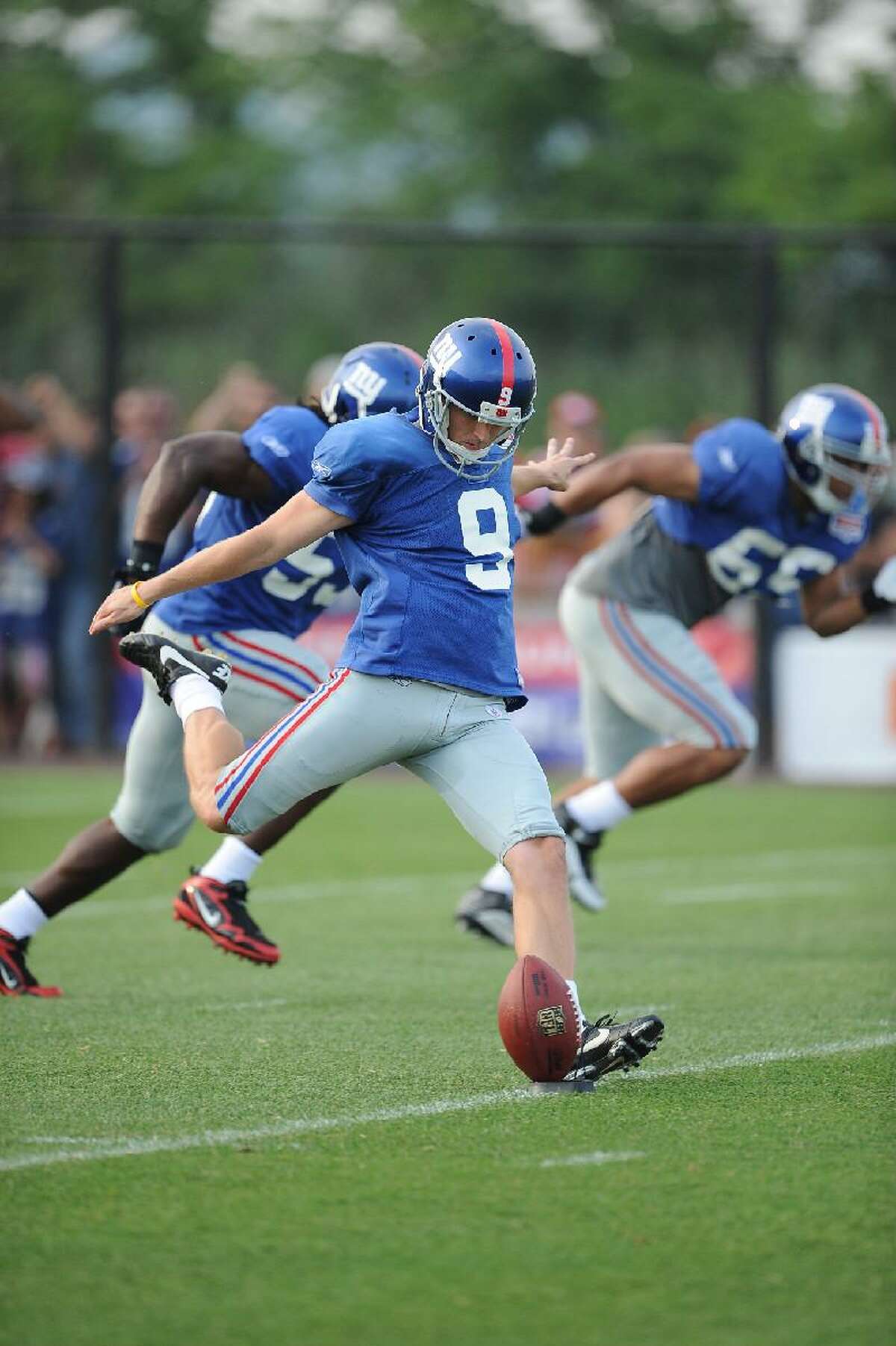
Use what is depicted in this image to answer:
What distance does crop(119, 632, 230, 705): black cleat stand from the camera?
5.23 metres

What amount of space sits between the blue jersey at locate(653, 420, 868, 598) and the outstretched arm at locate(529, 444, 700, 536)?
56 mm

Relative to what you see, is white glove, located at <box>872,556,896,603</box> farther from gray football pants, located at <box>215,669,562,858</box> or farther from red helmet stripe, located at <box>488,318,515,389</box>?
red helmet stripe, located at <box>488,318,515,389</box>

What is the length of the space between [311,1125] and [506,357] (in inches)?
67.6

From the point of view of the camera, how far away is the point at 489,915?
22.7 feet

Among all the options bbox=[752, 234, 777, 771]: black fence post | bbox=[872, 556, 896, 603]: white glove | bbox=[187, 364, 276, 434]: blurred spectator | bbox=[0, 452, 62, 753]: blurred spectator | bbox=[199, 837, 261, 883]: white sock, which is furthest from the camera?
bbox=[752, 234, 777, 771]: black fence post

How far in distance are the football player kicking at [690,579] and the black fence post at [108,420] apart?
6371 mm

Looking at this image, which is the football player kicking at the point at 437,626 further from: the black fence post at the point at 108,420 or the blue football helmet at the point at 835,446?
the black fence post at the point at 108,420

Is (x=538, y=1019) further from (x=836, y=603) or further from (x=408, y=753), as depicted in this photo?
(x=836, y=603)

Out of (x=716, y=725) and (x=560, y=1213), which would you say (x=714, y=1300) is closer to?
(x=560, y=1213)

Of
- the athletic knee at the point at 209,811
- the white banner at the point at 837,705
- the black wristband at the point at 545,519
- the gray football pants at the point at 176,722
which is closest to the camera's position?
the athletic knee at the point at 209,811

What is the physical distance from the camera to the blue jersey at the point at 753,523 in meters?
6.98

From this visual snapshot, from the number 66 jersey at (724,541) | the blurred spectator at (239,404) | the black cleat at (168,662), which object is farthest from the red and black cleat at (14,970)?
the blurred spectator at (239,404)

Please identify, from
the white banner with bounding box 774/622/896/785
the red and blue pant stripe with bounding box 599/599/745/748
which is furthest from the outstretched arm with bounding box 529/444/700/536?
the white banner with bounding box 774/622/896/785

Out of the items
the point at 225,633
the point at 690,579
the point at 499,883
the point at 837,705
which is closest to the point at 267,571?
the point at 225,633
